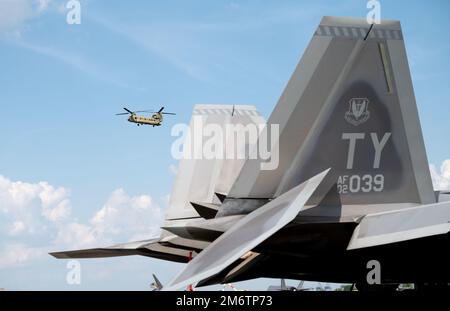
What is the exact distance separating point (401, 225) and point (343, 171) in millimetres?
2195

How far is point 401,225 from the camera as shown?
1178 cm

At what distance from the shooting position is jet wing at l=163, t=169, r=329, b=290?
32.0 feet

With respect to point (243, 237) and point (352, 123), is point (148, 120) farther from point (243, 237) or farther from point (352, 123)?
point (243, 237)

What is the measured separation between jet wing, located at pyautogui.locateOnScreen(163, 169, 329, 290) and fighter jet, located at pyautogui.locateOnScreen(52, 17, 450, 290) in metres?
0.62

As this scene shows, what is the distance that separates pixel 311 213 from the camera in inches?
511

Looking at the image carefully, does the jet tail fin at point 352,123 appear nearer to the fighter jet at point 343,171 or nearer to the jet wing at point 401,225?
the fighter jet at point 343,171

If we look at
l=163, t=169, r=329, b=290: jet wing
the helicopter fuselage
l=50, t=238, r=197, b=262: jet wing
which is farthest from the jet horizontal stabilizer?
the helicopter fuselage

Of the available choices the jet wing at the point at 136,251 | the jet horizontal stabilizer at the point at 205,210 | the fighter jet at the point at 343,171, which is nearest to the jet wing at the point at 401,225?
the fighter jet at the point at 343,171

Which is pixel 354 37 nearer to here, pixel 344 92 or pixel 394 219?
pixel 344 92

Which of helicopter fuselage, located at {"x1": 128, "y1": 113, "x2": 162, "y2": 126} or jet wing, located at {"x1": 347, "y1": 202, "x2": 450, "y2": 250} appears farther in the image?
helicopter fuselage, located at {"x1": 128, "y1": 113, "x2": 162, "y2": 126}

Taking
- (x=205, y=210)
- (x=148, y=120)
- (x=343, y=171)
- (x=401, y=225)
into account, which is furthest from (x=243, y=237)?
(x=148, y=120)

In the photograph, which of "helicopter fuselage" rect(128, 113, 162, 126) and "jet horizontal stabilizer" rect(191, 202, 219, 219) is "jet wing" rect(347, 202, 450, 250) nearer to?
"jet horizontal stabilizer" rect(191, 202, 219, 219)
